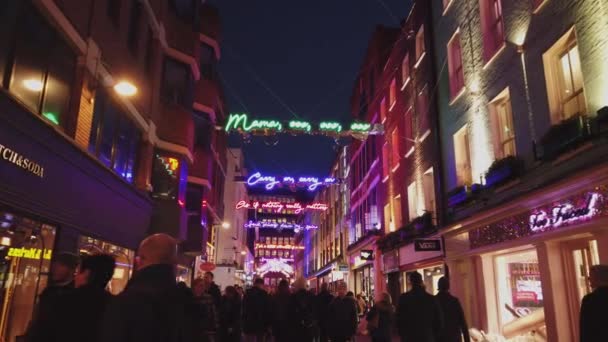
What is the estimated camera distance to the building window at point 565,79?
31.6 feet

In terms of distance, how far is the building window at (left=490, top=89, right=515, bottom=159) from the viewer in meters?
12.4

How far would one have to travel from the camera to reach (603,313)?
487 centimetres

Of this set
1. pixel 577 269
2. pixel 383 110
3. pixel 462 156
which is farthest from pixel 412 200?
pixel 577 269

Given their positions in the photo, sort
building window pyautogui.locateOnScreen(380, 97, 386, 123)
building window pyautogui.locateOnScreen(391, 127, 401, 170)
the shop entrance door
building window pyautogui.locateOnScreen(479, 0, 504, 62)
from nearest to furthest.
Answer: the shop entrance door
building window pyautogui.locateOnScreen(479, 0, 504, 62)
building window pyautogui.locateOnScreen(391, 127, 401, 170)
building window pyautogui.locateOnScreen(380, 97, 386, 123)

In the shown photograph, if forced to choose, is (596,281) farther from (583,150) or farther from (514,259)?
(514,259)

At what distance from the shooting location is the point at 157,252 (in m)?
3.19

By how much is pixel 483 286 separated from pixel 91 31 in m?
12.0

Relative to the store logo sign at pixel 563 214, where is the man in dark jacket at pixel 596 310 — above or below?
below

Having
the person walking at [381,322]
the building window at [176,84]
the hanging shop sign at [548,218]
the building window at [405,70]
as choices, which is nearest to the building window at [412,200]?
the building window at [405,70]

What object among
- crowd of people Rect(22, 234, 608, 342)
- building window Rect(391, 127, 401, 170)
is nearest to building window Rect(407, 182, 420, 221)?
building window Rect(391, 127, 401, 170)

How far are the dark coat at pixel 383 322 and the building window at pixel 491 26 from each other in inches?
306

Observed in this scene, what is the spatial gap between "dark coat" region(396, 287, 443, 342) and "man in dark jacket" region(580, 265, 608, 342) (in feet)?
8.64

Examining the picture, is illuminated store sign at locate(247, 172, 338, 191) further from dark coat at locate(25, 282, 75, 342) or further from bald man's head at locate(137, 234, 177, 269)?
bald man's head at locate(137, 234, 177, 269)

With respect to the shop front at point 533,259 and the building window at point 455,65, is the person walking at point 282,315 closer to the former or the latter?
the shop front at point 533,259
